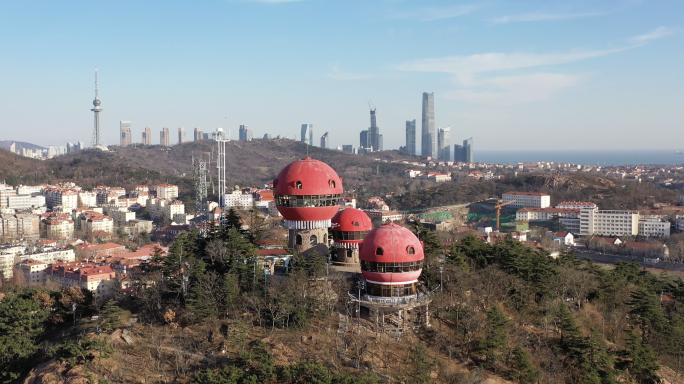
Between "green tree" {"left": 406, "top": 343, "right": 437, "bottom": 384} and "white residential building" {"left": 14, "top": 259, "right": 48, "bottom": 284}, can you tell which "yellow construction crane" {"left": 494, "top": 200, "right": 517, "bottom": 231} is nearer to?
"white residential building" {"left": 14, "top": 259, "right": 48, "bottom": 284}

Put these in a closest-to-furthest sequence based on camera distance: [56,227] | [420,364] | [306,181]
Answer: [420,364]
[306,181]
[56,227]

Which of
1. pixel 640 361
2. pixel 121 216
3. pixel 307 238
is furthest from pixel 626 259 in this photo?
pixel 121 216

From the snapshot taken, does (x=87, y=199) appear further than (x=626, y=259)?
Yes

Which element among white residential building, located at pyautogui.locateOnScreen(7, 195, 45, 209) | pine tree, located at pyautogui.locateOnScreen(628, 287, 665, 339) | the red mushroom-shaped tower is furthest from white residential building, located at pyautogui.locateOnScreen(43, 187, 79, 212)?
pine tree, located at pyautogui.locateOnScreen(628, 287, 665, 339)

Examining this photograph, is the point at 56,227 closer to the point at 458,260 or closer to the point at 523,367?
the point at 458,260

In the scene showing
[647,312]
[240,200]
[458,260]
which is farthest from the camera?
[240,200]

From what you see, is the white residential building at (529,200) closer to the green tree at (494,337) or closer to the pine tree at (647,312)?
the pine tree at (647,312)

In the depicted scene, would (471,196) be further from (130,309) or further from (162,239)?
(130,309)

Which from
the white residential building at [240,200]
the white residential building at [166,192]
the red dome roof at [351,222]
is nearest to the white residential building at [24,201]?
the white residential building at [166,192]
